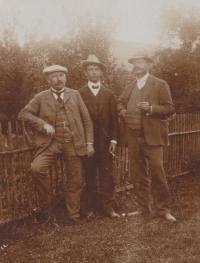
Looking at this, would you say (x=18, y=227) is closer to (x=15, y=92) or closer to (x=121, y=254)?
(x=121, y=254)

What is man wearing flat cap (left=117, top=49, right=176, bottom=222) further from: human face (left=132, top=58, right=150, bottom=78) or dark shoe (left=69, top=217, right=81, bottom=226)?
dark shoe (left=69, top=217, right=81, bottom=226)

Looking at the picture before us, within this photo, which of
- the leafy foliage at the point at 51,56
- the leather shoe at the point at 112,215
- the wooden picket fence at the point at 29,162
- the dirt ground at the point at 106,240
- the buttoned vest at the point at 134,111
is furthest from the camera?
the leafy foliage at the point at 51,56

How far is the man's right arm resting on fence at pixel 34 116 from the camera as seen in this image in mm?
4363

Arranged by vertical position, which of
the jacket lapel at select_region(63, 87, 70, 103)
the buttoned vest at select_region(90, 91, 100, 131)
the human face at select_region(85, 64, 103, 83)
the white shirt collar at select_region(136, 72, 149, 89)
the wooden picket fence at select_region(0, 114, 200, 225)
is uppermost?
the human face at select_region(85, 64, 103, 83)

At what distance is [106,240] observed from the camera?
4.05m

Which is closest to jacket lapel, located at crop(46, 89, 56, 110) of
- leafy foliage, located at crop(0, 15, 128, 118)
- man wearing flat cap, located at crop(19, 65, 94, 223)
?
man wearing flat cap, located at crop(19, 65, 94, 223)

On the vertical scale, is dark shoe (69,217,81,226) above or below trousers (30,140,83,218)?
below

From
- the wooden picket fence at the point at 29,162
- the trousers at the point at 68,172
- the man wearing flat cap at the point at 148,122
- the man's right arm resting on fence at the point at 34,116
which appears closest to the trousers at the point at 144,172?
the man wearing flat cap at the point at 148,122

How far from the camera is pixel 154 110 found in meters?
4.52

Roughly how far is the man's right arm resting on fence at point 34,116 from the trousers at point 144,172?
1265mm

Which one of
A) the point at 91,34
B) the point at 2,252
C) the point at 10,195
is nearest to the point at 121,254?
the point at 2,252

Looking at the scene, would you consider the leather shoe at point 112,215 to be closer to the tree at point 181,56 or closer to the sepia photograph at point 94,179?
the sepia photograph at point 94,179

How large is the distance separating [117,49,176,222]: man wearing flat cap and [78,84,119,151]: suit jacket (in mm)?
148

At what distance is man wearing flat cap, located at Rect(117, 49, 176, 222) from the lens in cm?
462
